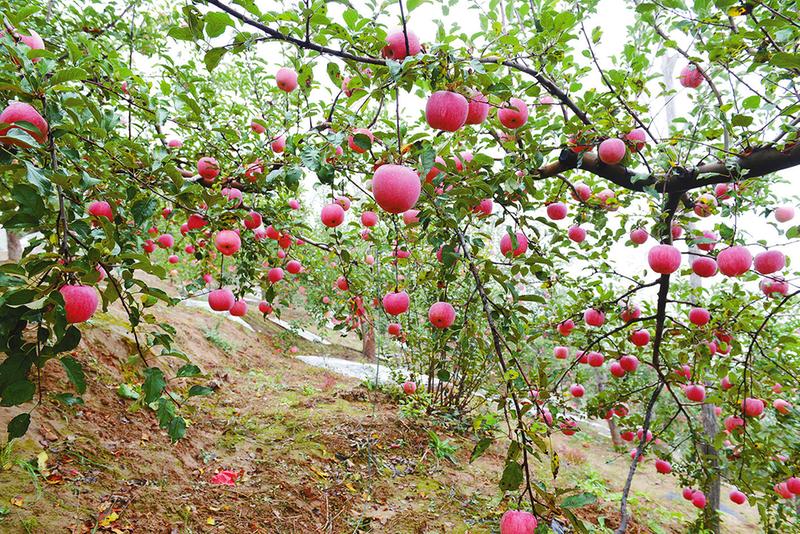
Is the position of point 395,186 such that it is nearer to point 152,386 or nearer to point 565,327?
point 152,386

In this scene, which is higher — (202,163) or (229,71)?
(229,71)

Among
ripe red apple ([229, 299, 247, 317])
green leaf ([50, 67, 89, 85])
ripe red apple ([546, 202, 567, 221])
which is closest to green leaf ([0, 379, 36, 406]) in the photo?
green leaf ([50, 67, 89, 85])

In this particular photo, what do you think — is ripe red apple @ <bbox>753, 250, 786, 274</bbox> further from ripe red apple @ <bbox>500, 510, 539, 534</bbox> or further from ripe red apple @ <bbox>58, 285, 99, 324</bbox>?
ripe red apple @ <bbox>58, 285, 99, 324</bbox>

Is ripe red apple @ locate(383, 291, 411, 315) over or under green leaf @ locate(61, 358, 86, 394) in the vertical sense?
over

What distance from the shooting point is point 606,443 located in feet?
35.6

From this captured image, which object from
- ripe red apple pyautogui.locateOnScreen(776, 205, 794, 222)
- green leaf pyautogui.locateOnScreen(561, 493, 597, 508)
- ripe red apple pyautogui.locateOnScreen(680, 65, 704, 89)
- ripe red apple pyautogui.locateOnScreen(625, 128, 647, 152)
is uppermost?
ripe red apple pyautogui.locateOnScreen(680, 65, 704, 89)

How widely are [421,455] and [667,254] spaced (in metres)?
2.82

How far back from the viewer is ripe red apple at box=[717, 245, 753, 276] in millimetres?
1965

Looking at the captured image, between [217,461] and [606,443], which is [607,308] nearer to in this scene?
[217,461]

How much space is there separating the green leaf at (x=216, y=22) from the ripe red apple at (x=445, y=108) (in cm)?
62

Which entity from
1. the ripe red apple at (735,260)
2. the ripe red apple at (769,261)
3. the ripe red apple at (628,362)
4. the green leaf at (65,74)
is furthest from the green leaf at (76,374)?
the ripe red apple at (628,362)

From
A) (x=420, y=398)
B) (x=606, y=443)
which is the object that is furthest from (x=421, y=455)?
(x=606, y=443)

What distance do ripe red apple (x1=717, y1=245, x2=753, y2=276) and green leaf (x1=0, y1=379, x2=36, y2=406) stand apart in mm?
2788

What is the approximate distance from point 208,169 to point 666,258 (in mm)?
2605
